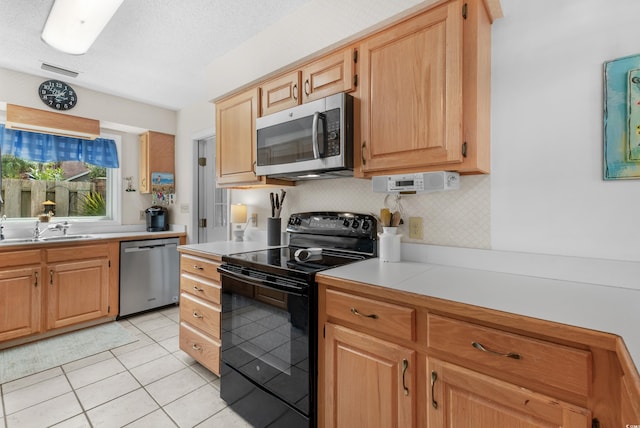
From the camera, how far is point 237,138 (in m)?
2.33

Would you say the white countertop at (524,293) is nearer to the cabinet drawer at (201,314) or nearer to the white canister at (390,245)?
the white canister at (390,245)

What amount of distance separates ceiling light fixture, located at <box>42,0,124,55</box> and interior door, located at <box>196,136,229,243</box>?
1659mm

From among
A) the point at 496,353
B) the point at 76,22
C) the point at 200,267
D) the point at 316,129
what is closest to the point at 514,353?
the point at 496,353

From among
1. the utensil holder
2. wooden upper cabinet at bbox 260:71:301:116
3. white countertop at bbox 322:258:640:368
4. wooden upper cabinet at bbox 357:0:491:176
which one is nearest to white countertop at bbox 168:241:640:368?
white countertop at bbox 322:258:640:368

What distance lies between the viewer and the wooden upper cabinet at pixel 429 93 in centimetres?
129

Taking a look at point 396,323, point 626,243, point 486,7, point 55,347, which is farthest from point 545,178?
point 55,347

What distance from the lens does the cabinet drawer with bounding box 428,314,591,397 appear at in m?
0.79

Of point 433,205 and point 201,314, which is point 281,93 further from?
point 201,314

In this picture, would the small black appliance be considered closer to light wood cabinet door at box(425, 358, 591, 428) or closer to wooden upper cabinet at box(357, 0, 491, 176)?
wooden upper cabinet at box(357, 0, 491, 176)

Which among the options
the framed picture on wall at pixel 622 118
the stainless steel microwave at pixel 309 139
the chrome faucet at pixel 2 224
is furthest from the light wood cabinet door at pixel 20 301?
the framed picture on wall at pixel 622 118

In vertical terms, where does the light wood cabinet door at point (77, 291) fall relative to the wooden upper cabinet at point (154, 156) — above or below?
below

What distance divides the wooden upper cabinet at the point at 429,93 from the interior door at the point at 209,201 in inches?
103

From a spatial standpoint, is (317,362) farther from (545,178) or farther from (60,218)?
(60,218)

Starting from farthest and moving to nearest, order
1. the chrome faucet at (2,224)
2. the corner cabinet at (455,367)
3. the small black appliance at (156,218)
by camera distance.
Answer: the small black appliance at (156,218) < the chrome faucet at (2,224) < the corner cabinet at (455,367)
